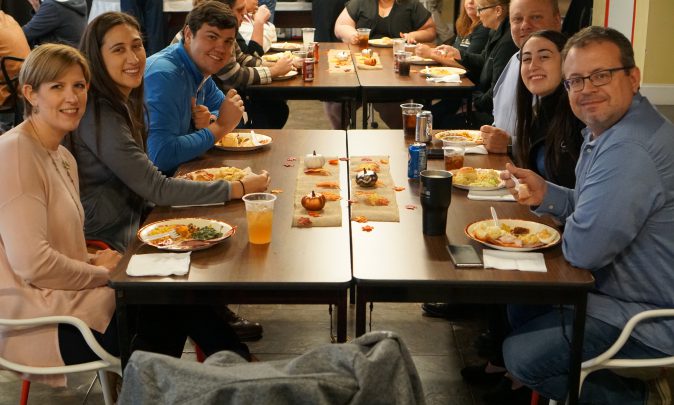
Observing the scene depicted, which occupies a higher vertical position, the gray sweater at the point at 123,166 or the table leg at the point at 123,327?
the gray sweater at the point at 123,166

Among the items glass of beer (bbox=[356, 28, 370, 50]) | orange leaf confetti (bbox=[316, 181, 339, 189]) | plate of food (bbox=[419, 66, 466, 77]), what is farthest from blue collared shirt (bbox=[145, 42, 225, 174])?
glass of beer (bbox=[356, 28, 370, 50])

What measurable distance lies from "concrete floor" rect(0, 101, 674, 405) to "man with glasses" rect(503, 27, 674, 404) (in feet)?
2.23

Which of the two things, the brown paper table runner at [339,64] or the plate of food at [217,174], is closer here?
the plate of food at [217,174]

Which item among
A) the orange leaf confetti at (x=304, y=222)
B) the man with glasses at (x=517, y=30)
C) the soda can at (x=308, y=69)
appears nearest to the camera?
the orange leaf confetti at (x=304, y=222)

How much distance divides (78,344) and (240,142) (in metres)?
1.34

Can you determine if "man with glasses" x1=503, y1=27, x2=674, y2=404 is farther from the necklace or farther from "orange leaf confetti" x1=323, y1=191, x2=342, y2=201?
the necklace

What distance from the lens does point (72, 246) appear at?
244 cm

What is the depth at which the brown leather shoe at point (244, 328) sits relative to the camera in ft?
11.3

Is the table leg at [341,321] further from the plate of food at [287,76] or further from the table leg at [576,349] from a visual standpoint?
the plate of food at [287,76]

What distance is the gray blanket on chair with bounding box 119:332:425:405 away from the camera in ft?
4.24

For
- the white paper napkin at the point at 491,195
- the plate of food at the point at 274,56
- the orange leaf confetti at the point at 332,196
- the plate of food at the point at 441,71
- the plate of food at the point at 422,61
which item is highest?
the plate of food at the point at 274,56

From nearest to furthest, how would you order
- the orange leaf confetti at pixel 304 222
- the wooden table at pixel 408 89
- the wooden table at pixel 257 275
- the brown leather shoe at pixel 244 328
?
the wooden table at pixel 257 275 → the orange leaf confetti at pixel 304 222 → the brown leather shoe at pixel 244 328 → the wooden table at pixel 408 89

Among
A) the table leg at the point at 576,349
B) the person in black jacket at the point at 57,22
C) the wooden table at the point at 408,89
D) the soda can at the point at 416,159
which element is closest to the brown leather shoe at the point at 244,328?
the soda can at the point at 416,159

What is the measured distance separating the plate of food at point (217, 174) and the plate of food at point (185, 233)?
0.43 m
